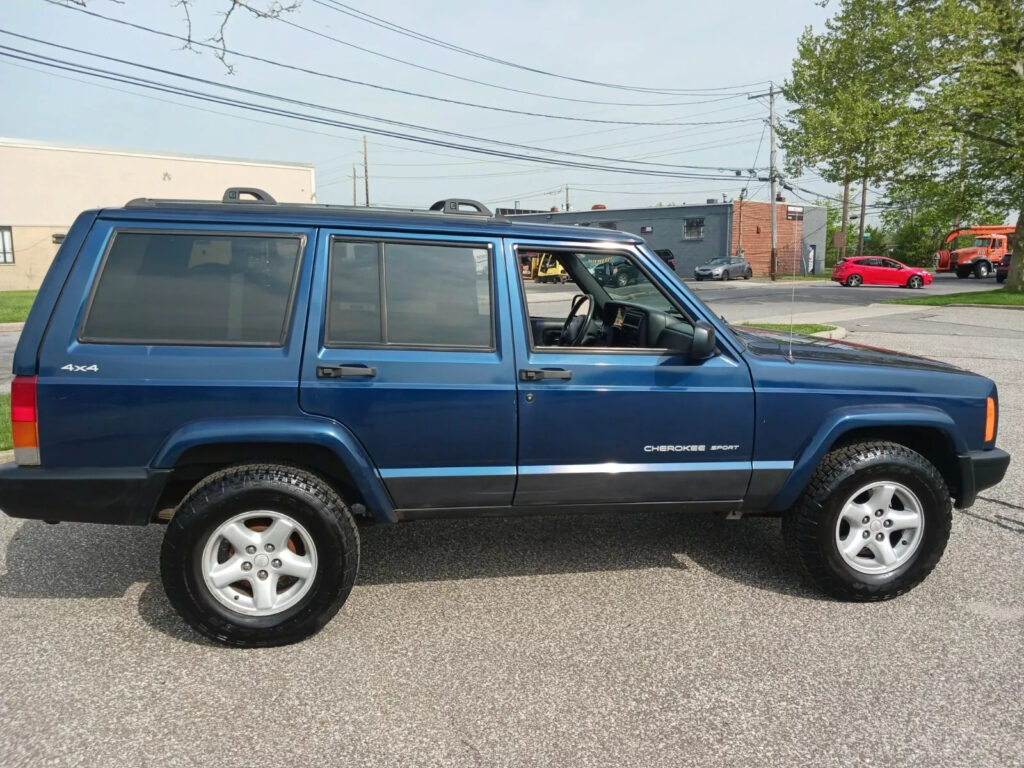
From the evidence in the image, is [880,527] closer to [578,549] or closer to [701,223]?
[578,549]

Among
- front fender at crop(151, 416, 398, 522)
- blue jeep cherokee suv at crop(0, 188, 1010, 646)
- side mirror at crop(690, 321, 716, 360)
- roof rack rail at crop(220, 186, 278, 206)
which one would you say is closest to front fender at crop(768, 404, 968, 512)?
blue jeep cherokee suv at crop(0, 188, 1010, 646)

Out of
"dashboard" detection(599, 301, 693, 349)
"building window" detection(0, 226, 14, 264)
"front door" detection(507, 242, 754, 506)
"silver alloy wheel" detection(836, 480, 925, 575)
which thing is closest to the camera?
"front door" detection(507, 242, 754, 506)

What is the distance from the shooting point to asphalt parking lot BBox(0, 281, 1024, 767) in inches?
106

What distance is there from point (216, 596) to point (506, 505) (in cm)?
128

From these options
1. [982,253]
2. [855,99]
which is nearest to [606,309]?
[855,99]

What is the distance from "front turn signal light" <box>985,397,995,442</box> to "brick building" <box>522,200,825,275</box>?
162 ft

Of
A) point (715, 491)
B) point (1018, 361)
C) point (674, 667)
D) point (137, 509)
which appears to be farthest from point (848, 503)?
point (1018, 361)

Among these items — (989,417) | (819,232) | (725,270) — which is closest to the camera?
(989,417)

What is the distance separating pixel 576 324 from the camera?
443cm

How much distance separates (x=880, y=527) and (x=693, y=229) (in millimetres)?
52709

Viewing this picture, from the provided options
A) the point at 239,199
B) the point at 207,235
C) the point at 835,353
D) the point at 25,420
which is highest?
the point at 239,199

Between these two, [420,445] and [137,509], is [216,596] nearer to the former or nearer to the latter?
[137,509]

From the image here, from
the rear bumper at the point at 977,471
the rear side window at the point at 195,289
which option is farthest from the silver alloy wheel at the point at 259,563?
the rear bumper at the point at 977,471

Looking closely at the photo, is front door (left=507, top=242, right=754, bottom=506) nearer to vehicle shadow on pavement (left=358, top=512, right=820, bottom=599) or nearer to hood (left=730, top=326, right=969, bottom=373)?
hood (left=730, top=326, right=969, bottom=373)
